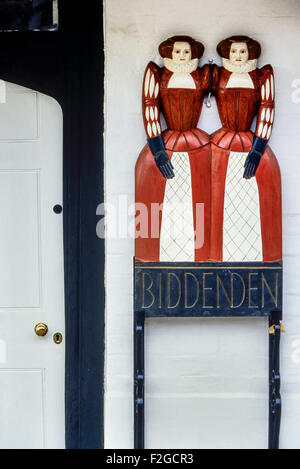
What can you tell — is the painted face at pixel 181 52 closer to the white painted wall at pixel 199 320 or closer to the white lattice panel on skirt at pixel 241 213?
the white painted wall at pixel 199 320

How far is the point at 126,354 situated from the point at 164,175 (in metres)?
0.95

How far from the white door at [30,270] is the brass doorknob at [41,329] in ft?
0.08

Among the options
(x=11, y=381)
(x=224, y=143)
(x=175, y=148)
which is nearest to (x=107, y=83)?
(x=175, y=148)

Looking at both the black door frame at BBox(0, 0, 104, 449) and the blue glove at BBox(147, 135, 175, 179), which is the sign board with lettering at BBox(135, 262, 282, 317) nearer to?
the black door frame at BBox(0, 0, 104, 449)

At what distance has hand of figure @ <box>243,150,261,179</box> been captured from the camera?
7.88ft

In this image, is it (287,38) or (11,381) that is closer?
(287,38)

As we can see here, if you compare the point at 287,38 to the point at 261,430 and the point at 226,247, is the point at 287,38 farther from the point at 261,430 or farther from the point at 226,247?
the point at 261,430

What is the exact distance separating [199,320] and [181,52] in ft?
4.46

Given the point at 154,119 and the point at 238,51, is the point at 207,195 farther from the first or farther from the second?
the point at 238,51

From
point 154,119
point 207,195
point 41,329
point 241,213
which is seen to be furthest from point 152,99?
point 41,329

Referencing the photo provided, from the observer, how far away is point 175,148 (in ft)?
7.91

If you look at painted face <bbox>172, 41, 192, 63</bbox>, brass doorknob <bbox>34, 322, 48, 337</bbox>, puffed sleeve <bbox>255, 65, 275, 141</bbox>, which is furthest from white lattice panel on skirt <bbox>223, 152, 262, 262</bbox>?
brass doorknob <bbox>34, 322, 48, 337</bbox>

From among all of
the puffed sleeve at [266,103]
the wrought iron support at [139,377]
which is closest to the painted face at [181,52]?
the puffed sleeve at [266,103]

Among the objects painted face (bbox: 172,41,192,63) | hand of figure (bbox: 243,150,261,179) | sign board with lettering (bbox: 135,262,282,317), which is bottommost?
sign board with lettering (bbox: 135,262,282,317)
